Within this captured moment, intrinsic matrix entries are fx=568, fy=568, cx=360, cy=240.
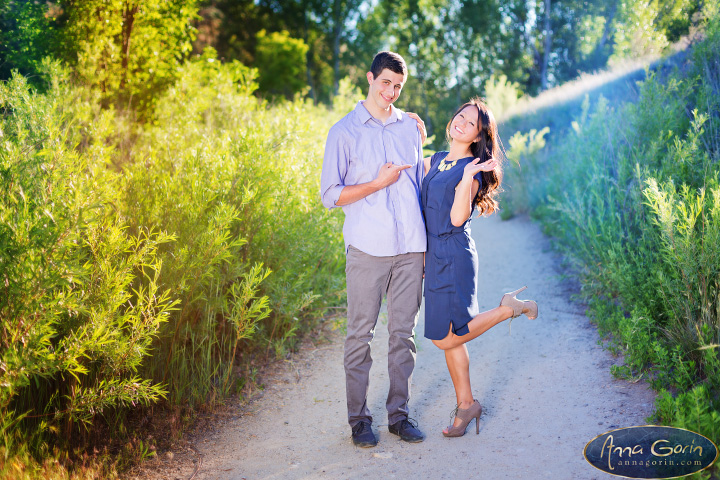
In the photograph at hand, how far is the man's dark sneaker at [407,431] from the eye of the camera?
3539 millimetres

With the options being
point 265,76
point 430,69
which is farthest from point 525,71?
point 265,76

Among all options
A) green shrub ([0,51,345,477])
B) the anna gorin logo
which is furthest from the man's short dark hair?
the anna gorin logo

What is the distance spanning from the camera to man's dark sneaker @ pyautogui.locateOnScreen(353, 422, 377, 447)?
11.5 feet

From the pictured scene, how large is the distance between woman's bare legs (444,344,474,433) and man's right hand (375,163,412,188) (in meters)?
1.11

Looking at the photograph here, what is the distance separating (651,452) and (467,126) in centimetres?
209

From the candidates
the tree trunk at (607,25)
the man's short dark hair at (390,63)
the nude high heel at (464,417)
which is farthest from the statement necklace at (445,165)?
the tree trunk at (607,25)

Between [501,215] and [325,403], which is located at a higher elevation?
[501,215]

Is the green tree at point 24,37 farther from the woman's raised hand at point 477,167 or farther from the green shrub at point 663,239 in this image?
the green shrub at point 663,239

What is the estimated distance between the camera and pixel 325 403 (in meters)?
4.33

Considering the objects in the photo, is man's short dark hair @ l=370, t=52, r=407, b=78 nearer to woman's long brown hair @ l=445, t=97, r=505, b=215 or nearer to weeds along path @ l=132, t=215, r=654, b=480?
woman's long brown hair @ l=445, t=97, r=505, b=215

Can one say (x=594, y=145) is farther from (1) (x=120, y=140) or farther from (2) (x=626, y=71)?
(2) (x=626, y=71)

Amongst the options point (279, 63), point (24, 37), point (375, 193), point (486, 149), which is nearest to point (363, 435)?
point (375, 193)

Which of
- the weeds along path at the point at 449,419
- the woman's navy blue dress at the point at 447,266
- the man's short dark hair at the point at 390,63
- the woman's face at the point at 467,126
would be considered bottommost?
the weeds along path at the point at 449,419

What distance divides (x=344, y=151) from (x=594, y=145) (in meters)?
4.81
